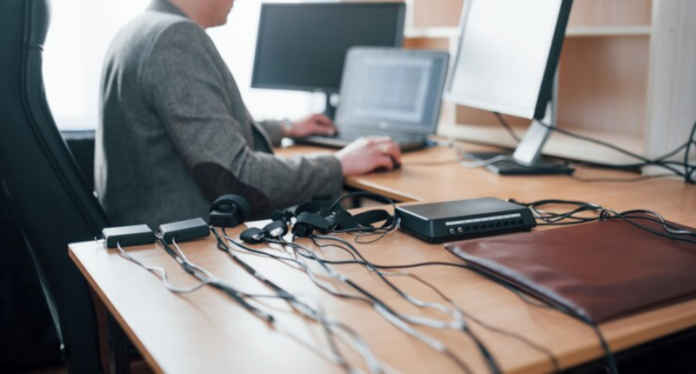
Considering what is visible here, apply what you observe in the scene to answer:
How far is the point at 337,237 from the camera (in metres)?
1.02

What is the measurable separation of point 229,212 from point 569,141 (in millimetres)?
1087

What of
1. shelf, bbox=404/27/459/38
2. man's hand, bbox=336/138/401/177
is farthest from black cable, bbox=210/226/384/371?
shelf, bbox=404/27/459/38

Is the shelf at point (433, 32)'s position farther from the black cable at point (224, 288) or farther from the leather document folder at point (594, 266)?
the black cable at point (224, 288)

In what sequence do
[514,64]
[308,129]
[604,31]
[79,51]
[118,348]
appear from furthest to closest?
[79,51] < [308,129] < [604,31] < [514,64] < [118,348]

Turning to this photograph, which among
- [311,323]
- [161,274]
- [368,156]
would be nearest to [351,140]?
[368,156]

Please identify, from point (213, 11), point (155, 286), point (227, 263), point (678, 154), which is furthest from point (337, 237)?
point (678, 154)

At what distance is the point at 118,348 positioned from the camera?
3.08 feet

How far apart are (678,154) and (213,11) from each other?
1145 mm

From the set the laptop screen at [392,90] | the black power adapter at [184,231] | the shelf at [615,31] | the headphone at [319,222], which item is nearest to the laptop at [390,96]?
the laptop screen at [392,90]

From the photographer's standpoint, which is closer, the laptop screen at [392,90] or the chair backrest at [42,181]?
the chair backrest at [42,181]

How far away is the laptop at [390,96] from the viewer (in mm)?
1943

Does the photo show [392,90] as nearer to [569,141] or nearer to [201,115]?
[569,141]

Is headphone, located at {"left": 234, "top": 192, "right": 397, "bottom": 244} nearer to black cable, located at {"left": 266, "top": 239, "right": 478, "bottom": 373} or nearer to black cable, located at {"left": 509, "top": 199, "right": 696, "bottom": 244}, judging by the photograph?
black cable, located at {"left": 266, "top": 239, "right": 478, "bottom": 373}

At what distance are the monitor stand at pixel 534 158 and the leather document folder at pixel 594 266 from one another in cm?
59
